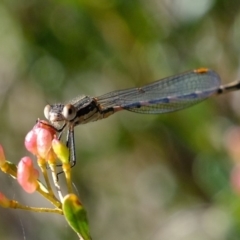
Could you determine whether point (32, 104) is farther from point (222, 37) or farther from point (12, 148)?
point (222, 37)

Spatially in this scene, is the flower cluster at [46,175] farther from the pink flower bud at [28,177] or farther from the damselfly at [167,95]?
the damselfly at [167,95]

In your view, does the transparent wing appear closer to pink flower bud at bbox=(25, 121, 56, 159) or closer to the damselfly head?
the damselfly head

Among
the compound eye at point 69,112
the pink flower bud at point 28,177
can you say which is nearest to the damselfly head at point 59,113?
the compound eye at point 69,112

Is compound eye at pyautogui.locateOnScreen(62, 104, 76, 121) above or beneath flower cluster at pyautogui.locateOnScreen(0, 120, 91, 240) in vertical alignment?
above

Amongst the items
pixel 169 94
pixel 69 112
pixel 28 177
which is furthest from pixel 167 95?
pixel 28 177

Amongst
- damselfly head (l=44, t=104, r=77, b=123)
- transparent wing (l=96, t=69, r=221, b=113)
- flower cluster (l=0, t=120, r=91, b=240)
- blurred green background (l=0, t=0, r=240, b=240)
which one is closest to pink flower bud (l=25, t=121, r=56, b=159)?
flower cluster (l=0, t=120, r=91, b=240)

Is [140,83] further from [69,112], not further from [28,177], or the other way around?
[28,177]
